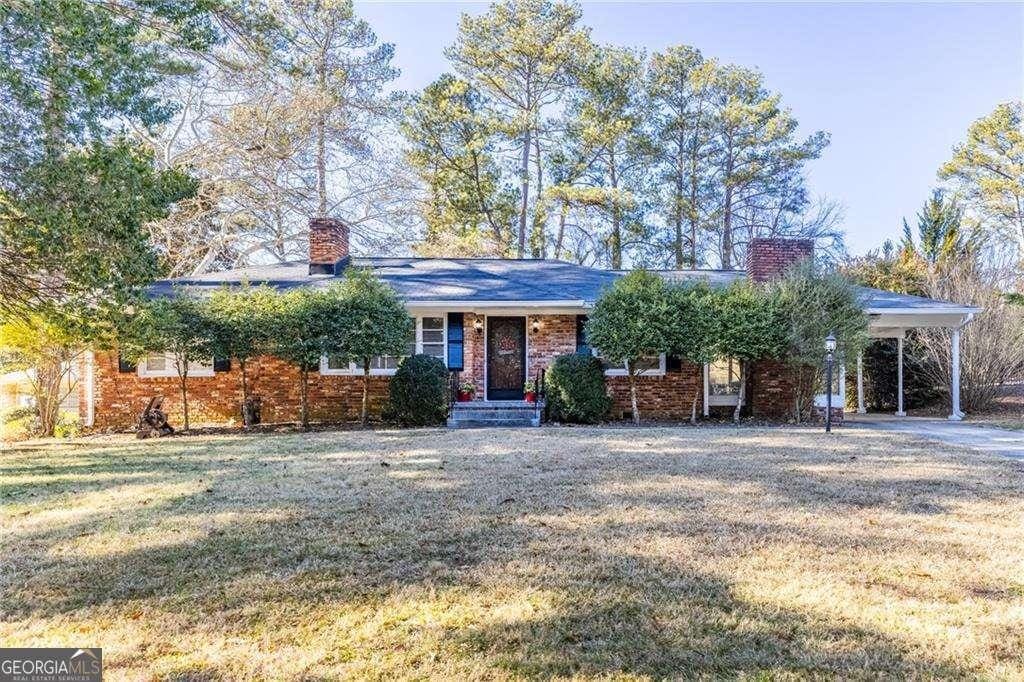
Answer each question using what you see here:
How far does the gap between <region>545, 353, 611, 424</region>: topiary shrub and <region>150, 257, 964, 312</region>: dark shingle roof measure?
4.72ft

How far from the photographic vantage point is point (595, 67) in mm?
22469

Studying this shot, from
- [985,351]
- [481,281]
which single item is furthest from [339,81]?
[985,351]

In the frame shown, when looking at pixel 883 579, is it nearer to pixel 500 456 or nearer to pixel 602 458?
Answer: pixel 602 458

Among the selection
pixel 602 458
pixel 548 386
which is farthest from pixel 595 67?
pixel 602 458

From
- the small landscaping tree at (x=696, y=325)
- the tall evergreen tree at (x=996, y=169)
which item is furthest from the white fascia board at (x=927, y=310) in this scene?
the tall evergreen tree at (x=996, y=169)

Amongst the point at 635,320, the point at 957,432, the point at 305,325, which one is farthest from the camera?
the point at 635,320

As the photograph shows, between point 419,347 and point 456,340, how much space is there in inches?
32.5

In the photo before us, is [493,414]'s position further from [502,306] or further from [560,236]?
Result: [560,236]

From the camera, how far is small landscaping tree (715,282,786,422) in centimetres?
1159

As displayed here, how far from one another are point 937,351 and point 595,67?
14.7 metres

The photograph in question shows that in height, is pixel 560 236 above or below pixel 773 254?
above

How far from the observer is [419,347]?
13289 mm

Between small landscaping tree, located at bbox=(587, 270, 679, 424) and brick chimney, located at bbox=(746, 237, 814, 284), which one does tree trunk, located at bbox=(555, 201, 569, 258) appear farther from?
small landscaping tree, located at bbox=(587, 270, 679, 424)

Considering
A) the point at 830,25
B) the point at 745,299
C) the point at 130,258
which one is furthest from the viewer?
the point at 745,299
